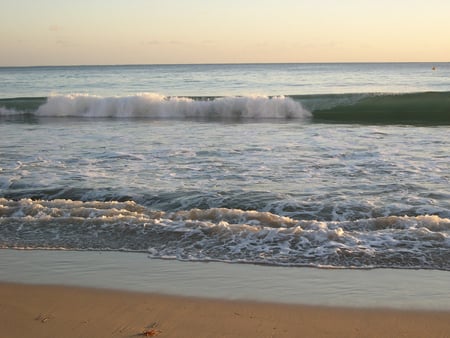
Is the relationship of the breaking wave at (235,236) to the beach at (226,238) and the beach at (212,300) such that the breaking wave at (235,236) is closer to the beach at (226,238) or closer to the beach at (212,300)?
the beach at (226,238)

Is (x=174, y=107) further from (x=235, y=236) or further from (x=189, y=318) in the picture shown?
(x=189, y=318)

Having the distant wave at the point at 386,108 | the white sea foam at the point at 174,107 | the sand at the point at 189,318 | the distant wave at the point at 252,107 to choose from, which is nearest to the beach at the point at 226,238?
the sand at the point at 189,318

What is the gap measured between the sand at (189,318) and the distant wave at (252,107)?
1587 centimetres

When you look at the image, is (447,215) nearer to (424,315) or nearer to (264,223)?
(264,223)

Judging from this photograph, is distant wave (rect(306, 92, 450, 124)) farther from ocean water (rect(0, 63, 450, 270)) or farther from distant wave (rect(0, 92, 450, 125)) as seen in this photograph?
ocean water (rect(0, 63, 450, 270))

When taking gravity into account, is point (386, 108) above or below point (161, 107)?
above

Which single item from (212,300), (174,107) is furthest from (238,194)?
(174,107)

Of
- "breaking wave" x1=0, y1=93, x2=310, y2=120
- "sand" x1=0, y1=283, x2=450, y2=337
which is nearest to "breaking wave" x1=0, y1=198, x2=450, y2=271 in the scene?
"sand" x1=0, y1=283, x2=450, y2=337

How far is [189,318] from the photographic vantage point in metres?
3.98

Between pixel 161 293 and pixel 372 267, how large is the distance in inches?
72.8

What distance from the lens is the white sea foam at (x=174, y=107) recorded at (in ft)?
70.7

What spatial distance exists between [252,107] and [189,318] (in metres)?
18.0

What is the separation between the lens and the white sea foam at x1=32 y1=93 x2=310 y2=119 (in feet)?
70.7

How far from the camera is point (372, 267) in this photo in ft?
16.5
